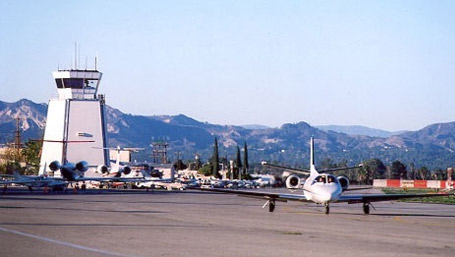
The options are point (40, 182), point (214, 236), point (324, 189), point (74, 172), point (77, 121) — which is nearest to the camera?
point (214, 236)

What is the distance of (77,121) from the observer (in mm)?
120250

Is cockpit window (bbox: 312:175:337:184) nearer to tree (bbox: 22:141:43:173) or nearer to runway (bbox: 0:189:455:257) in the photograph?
runway (bbox: 0:189:455:257)

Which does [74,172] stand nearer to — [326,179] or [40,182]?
[40,182]

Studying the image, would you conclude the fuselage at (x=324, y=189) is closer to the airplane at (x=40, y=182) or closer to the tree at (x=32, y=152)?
the airplane at (x=40, y=182)

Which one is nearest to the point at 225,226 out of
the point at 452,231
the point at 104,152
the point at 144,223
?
the point at 144,223

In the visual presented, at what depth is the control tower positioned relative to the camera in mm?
119625

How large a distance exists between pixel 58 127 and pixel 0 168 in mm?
26561

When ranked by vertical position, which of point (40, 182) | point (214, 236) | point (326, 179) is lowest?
point (214, 236)

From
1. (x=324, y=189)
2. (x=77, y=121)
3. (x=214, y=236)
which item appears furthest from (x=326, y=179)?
(x=77, y=121)

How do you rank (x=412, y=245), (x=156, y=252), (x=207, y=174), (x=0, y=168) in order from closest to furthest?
(x=156, y=252), (x=412, y=245), (x=0, y=168), (x=207, y=174)

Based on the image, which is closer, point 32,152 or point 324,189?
point 324,189

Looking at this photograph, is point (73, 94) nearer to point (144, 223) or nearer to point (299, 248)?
point (144, 223)

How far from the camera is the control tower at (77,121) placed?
119625mm

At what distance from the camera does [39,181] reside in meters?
80.4
